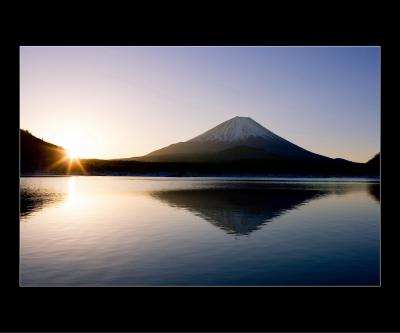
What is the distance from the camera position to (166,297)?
436cm

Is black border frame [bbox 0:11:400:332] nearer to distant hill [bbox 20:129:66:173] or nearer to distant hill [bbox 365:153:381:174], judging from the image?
distant hill [bbox 20:129:66:173]

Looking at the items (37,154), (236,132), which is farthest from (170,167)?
(236,132)

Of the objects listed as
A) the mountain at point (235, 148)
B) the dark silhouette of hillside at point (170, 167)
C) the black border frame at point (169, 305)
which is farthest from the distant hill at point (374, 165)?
the black border frame at point (169, 305)

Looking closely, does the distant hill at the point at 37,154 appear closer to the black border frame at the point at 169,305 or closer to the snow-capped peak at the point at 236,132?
the snow-capped peak at the point at 236,132

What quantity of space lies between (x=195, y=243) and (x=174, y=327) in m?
7.38

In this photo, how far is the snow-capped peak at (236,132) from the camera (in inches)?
7062

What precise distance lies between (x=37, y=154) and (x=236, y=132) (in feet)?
327

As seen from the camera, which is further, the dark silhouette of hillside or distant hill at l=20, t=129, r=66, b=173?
distant hill at l=20, t=129, r=66, b=173

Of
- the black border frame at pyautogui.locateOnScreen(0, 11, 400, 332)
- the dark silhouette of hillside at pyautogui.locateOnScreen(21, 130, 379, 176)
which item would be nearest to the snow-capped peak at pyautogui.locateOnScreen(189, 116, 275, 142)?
the dark silhouette of hillside at pyautogui.locateOnScreen(21, 130, 379, 176)

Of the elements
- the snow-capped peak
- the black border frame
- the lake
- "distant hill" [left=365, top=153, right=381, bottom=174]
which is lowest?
the lake

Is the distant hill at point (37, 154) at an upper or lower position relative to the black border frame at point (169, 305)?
upper

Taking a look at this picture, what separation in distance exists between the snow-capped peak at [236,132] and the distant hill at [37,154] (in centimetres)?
6931

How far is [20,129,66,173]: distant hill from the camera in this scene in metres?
105
